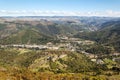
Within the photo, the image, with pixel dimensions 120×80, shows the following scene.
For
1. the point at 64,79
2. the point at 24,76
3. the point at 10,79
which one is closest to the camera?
the point at 10,79

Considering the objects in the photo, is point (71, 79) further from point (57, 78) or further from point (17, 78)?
point (17, 78)

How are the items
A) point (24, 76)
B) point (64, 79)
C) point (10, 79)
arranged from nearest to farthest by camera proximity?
point (10, 79) < point (24, 76) < point (64, 79)

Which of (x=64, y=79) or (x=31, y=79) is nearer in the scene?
(x=31, y=79)

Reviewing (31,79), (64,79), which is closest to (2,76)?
(31,79)

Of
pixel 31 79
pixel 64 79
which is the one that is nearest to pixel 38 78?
pixel 31 79

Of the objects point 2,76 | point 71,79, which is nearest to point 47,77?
point 71,79

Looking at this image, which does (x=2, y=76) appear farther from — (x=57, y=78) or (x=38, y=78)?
(x=57, y=78)

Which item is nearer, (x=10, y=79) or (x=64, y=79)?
(x=10, y=79)
